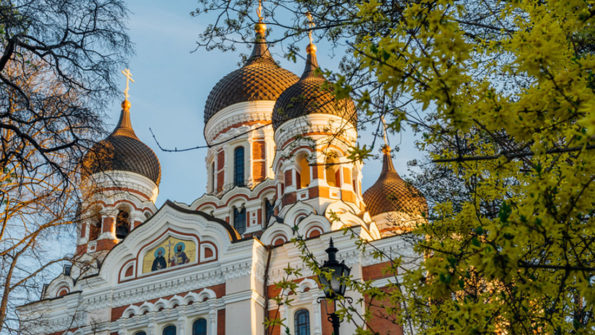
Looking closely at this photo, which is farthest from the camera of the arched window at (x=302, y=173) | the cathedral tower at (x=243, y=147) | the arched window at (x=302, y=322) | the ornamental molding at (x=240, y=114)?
the ornamental molding at (x=240, y=114)

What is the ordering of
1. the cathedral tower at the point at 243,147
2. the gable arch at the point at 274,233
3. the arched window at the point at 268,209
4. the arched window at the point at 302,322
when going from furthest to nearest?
the cathedral tower at the point at 243,147 → the arched window at the point at 268,209 → the gable arch at the point at 274,233 → the arched window at the point at 302,322

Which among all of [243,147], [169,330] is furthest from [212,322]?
[243,147]

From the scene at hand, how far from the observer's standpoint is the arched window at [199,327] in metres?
18.3

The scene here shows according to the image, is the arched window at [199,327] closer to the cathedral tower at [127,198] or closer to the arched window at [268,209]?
the cathedral tower at [127,198]

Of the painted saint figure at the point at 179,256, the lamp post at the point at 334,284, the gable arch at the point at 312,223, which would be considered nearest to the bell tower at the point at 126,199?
the painted saint figure at the point at 179,256

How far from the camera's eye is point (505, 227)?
4.02m

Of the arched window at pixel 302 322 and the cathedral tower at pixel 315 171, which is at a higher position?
the cathedral tower at pixel 315 171

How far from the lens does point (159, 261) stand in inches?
778

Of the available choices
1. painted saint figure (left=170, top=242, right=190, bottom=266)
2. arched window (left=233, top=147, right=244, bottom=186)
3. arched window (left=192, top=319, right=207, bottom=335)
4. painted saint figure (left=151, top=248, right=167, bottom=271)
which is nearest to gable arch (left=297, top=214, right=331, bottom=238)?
painted saint figure (left=170, top=242, right=190, bottom=266)

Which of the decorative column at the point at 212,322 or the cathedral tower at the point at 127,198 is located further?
the cathedral tower at the point at 127,198

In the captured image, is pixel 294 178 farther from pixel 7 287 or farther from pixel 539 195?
pixel 539 195

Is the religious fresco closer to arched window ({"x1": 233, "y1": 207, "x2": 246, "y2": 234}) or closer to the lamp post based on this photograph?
arched window ({"x1": 233, "y1": 207, "x2": 246, "y2": 234})

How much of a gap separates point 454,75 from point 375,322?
1351cm

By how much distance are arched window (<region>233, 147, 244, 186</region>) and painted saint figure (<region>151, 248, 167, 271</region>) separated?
5564mm
